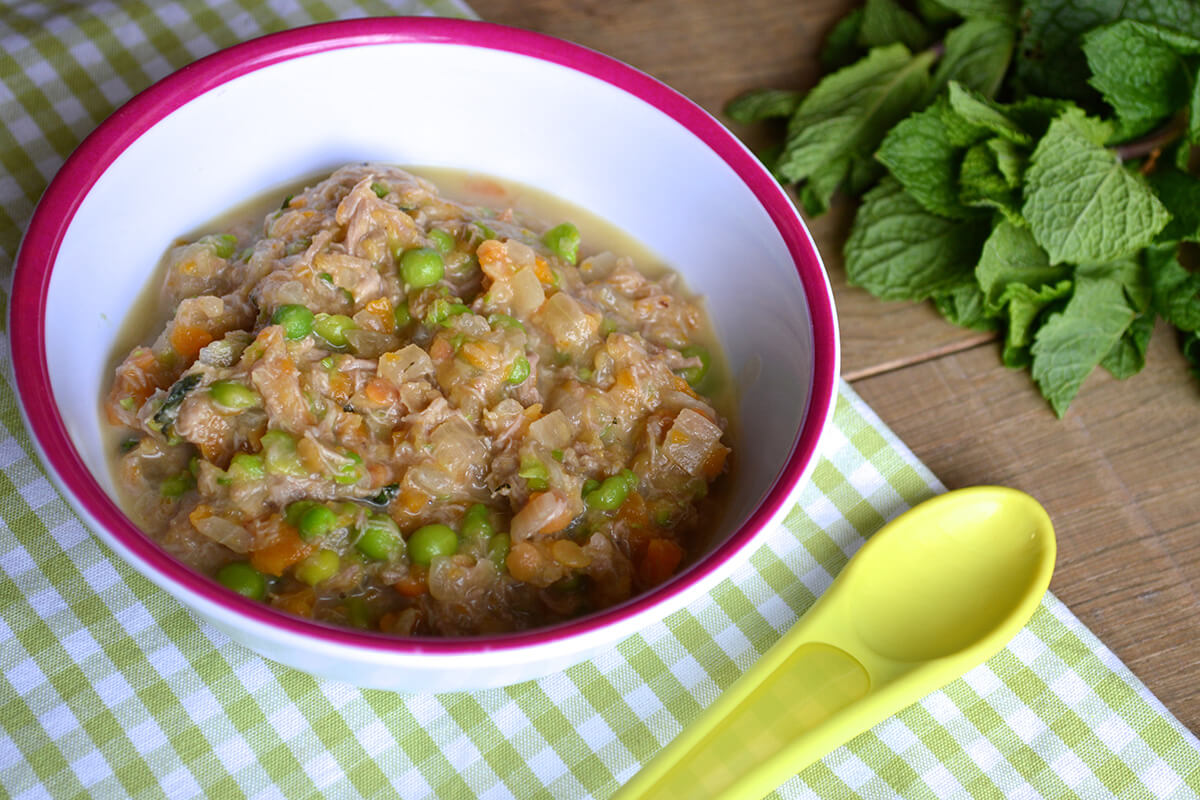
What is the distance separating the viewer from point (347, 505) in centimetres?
274

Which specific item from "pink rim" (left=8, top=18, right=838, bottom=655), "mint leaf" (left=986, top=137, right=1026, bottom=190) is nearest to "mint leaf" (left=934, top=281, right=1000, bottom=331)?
"mint leaf" (left=986, top=137, right=1026, bottom=190)

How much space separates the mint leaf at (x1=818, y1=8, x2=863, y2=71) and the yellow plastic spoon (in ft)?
7.19

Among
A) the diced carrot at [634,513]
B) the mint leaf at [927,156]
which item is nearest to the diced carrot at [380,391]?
the diced carrot at [634,513]

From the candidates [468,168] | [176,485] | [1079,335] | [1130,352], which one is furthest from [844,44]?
[176,485]

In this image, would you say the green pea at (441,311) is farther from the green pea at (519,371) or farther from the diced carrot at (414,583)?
the diced carrot at (414,583)

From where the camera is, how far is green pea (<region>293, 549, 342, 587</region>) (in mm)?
2656

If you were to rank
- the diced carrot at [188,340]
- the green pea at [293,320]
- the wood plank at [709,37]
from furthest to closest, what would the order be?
the wood plank at [709,37]
the diced carrot at [188,340]
the green pea at [293,320]

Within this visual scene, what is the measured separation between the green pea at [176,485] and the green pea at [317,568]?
391mm

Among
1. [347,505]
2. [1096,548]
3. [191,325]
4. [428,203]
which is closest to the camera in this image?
[347,505]

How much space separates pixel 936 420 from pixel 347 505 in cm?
214

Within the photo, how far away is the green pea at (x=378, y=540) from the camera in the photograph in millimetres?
2723

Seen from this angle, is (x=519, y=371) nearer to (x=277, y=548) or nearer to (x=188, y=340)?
(x=277, y=548)

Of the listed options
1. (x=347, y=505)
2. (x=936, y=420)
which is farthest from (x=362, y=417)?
(x=936, y=420)

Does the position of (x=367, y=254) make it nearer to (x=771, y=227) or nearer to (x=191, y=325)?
(x=191, y=325)
